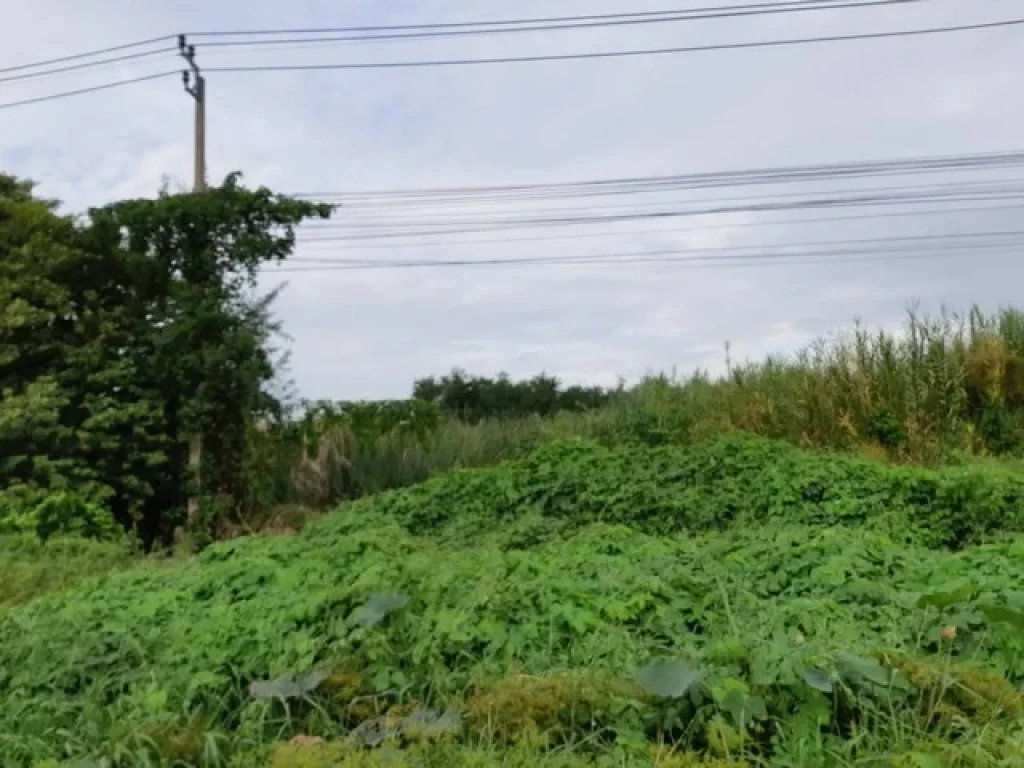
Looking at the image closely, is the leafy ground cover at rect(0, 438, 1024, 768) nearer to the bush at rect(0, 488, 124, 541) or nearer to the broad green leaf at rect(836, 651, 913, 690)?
the broad green leaf at rect(836, 651, 913, 690)

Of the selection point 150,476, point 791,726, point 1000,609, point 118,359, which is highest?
point 118,359

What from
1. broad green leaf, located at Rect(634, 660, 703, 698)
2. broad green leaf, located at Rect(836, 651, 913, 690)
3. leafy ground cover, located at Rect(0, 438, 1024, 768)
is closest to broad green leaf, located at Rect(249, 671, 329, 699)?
leafy ground cover, located at Rect(0, 438, 1024, 768)

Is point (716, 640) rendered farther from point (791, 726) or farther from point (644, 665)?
point (791, 726)

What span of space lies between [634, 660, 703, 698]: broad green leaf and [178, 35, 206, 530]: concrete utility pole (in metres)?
6.80

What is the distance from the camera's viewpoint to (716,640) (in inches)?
120

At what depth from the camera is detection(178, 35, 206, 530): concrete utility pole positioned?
28.5ft

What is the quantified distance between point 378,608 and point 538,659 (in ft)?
1.89

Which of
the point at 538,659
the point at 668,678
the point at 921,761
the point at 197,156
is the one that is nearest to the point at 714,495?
the point at 538,659

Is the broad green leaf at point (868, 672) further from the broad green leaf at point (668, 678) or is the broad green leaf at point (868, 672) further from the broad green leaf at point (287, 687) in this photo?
the broad green leaf at point (287, 687)

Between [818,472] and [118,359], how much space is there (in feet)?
20.2

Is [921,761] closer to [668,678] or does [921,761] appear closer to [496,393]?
[668,678]

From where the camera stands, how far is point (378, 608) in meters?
3.22

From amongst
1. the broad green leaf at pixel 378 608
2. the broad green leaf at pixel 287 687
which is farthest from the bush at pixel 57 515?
the broad green leaf at pixel 287 687

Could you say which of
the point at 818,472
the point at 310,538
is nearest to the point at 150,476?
the point at 310,538
